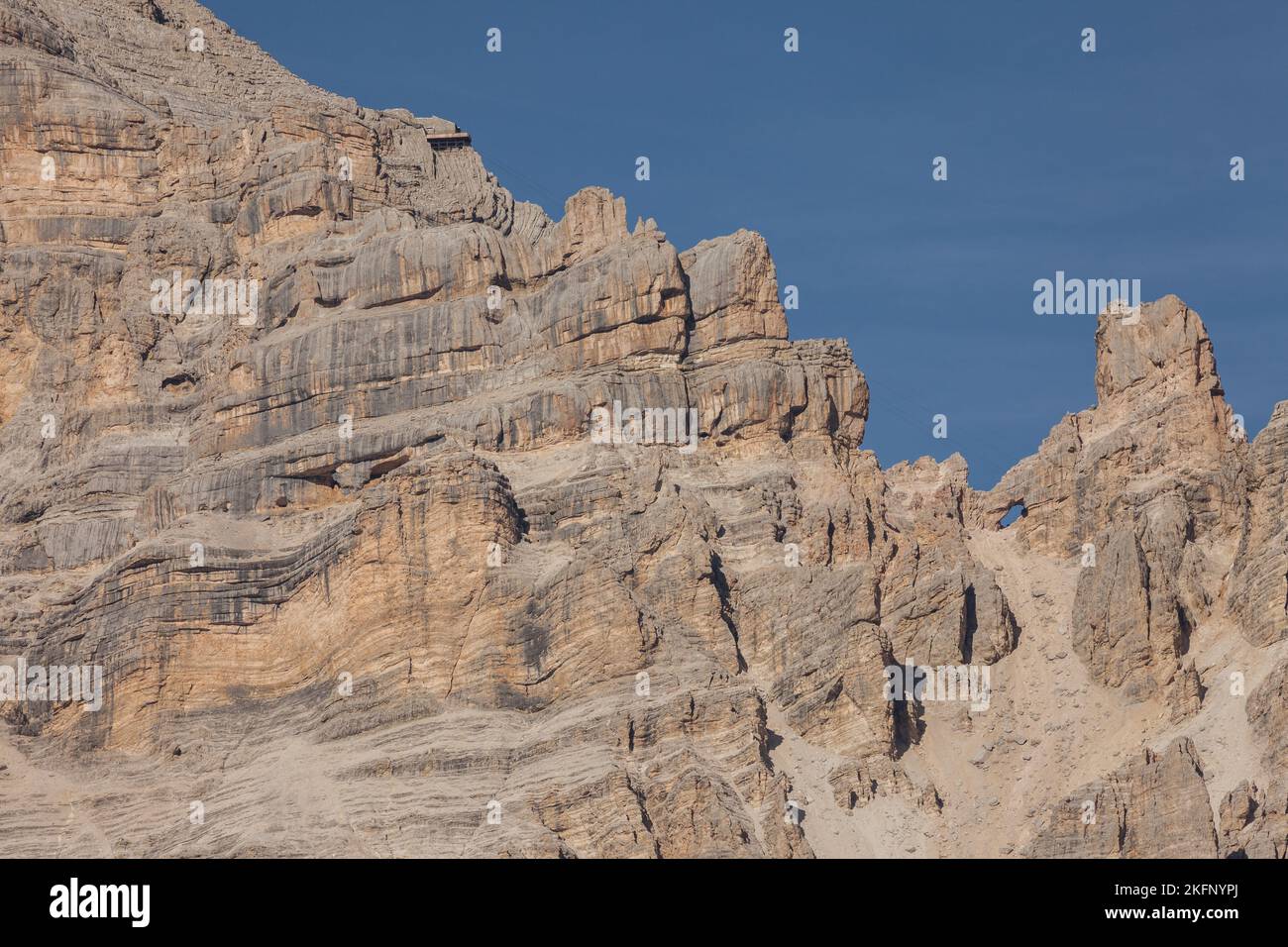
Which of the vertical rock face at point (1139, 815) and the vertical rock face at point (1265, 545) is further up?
the vertical rock face at point (1265, 545)

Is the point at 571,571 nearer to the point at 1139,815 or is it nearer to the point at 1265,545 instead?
the point at 1139,815

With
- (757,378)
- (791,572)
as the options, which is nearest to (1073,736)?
(791,572)

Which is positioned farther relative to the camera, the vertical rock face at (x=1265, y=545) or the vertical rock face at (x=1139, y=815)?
the vertical rock face at (x=1265, y=545)

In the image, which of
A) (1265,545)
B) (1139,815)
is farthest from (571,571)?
(1265,545)

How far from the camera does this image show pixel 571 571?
13862cm

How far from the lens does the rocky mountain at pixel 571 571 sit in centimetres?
13075

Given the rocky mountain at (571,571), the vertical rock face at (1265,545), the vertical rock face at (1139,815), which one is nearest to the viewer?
the vertical rock face at (1139,815)

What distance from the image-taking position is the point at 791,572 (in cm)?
14462

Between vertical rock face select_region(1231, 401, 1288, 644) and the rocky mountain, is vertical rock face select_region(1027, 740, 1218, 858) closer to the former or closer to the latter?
the rocky mountain

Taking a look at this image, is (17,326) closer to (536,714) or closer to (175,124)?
(175,124)

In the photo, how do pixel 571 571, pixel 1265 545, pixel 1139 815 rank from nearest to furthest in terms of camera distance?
pixel 1139 815 < pixel 571 571 < pixel 1265 545

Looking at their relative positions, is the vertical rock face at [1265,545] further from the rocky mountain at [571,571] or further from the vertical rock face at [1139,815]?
the vertical rock face at [1139,815]

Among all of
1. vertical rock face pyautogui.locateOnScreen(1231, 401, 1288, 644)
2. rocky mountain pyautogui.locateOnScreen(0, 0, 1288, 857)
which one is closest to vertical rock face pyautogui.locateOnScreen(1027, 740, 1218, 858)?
rocky mountain pyautogui.locateOnScreen(0, 0, 1288, 857)

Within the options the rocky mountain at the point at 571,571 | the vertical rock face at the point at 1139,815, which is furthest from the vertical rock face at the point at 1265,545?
the vertical rock face at the point at 1139,815
